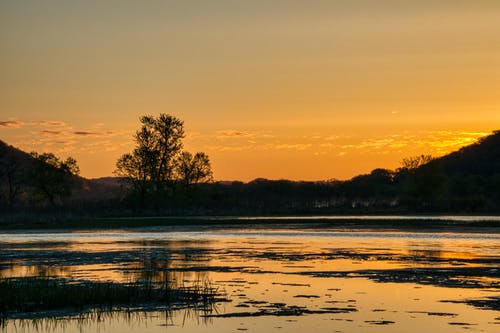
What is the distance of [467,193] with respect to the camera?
16588 cm

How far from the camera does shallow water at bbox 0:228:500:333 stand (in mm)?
22469

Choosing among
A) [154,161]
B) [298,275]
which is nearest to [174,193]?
[154,161]

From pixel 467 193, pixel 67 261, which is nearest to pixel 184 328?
pixel 67 261

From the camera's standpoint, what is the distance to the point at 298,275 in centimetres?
3353

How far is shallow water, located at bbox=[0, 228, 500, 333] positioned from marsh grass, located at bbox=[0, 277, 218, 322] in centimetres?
74

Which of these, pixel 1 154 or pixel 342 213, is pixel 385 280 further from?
pixel 1 154

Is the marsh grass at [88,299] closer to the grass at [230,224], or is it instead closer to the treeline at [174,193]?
the grass at [230,224]

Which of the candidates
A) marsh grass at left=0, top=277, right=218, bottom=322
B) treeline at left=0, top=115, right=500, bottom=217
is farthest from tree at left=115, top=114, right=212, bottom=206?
marsh grass at left=0, top=277, right=218, bottom=322

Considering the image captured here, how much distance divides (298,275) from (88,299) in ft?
35.1

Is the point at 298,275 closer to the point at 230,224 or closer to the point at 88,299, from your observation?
the point at 88,299

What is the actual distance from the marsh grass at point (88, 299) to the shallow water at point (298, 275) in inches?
29.1

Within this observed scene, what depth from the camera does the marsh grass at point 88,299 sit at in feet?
79.2

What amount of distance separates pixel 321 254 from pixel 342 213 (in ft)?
235

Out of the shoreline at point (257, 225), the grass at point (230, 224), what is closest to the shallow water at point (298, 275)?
the shoreline at point (257, 225)
